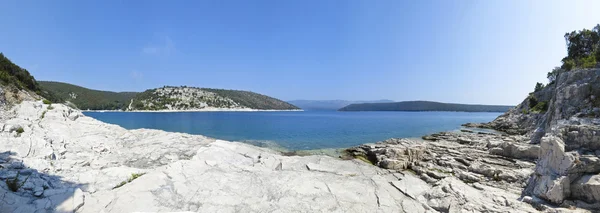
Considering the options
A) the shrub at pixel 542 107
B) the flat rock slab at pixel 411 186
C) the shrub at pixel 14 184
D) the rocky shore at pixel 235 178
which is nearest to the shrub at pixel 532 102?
the shrub at pixel 542 107

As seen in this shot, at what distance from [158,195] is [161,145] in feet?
27.8

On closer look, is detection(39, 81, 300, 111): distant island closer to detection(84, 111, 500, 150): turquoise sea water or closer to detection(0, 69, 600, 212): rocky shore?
detection(84, 111, 500, 150): turquoise sea water

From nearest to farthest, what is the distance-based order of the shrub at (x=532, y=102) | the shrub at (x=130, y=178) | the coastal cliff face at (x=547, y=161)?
the coastal cliff face at (x=547, y=161) < the shrub at (x=130, y=178) < the shrub at (x=532, y=102)

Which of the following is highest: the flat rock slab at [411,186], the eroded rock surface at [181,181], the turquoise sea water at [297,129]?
the eroded rock surface at [181,181]

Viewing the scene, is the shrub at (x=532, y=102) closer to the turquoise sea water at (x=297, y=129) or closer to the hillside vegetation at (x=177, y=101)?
the turquoise sea water at (x=297, y=129)

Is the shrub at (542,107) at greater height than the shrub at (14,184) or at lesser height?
greater

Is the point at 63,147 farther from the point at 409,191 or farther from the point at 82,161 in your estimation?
the point at 409,191

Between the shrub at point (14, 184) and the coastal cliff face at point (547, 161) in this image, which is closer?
the shrub at point (14, 184)

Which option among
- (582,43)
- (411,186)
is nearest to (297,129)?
(411,186)

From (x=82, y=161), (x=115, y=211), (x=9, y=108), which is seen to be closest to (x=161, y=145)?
(x=82, y=161)

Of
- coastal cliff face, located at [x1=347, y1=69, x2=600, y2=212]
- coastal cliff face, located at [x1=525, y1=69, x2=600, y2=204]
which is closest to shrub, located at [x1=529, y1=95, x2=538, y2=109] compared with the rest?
coastal cliff face, located at [x1=347, y1=69, x2=600, y2=212]

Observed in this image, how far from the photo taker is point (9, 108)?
16172 millimetres

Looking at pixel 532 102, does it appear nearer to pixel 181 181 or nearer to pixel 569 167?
pixel 569 167

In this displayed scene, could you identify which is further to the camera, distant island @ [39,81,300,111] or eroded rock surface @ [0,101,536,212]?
distant island @ [39,81,300,111]
